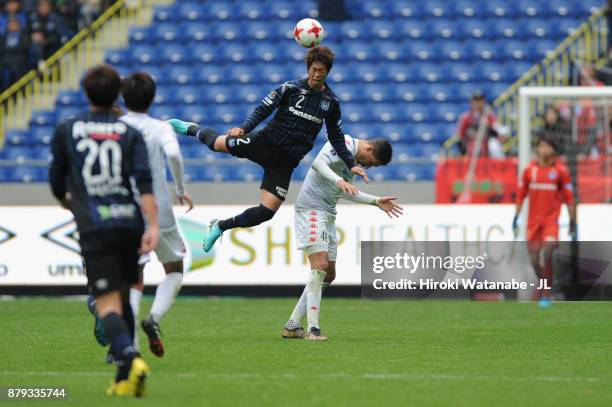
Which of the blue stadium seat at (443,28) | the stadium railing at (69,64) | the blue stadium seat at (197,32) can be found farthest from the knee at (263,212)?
the blue stadium seat at (197,32)

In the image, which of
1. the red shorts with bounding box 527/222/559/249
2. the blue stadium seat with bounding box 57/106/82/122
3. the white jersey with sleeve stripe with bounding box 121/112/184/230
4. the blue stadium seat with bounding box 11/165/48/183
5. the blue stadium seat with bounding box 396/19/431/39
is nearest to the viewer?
the white jersey with sleeve stripe with bounding box 121/112/184/230

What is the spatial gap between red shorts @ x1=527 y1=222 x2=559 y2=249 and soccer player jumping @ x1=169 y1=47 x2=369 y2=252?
16.8 ft

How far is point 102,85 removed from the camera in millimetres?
7273

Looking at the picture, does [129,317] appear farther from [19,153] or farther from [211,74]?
[211,74]

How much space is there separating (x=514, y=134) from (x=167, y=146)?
14815mm

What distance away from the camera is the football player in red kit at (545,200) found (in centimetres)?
1591

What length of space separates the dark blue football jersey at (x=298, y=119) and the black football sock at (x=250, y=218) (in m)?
0.52

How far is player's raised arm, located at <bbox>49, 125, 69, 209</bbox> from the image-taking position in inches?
289

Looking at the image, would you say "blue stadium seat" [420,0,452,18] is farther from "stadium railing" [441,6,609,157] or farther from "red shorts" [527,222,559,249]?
"red shorts" [527,222,559,249]

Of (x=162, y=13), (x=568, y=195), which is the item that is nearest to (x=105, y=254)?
(x=568, y=195)

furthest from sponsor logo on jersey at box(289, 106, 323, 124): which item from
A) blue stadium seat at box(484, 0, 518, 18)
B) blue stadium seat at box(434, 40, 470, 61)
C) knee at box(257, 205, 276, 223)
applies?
blue stadium seat at box(484, 0, 518, 18)

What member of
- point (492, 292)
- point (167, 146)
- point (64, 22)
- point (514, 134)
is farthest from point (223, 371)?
point (64, 22)

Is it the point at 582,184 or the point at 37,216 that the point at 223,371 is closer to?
the point at 37,216

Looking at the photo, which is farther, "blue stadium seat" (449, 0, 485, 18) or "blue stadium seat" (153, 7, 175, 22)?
"blue stadium seat" (153, 7, 175, 22)
